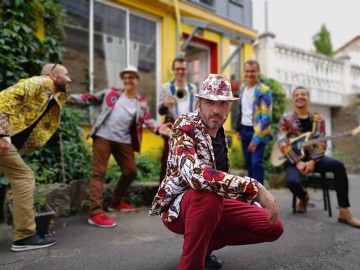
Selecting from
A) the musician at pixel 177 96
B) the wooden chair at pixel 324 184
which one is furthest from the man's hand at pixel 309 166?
the musician at pixel 177 96

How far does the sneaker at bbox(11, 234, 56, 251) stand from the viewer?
300 cm

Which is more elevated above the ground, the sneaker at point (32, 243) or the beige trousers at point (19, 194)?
the beige trousers at point (19, 194)

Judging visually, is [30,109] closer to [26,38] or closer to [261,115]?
[26,38]

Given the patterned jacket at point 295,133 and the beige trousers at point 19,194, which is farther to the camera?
the patterned jacket at point 295,133

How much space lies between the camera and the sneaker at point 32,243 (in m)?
3.00

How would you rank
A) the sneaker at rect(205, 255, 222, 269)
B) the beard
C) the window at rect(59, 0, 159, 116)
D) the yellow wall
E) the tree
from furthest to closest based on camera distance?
the tree, the yellow wall, the window at rect(59, 0, 159, 116), the beard, the sneaker at rect(205, 255, 222, 269)

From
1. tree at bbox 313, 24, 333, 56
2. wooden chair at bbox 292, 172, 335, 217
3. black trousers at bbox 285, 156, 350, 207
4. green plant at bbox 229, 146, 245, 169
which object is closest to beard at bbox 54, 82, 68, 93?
black trousers at bbox 285, 156, 350, 207

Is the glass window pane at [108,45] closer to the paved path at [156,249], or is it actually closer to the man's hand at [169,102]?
the man's hand at [169,102]

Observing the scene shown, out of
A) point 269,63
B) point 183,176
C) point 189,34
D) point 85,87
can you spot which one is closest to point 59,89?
point 183,176

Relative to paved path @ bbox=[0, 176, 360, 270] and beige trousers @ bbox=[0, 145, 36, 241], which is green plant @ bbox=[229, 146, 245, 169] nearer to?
paved path @ bbox=[0, 176, 360, 270]

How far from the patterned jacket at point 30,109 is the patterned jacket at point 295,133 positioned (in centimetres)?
291

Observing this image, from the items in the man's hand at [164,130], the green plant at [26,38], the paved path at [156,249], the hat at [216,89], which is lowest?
the paved path at [156,249]

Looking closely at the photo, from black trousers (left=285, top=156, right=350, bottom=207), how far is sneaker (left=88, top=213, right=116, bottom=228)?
7.61 feet

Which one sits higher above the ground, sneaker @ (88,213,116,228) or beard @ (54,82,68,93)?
beard @ (54,82,68,93)
